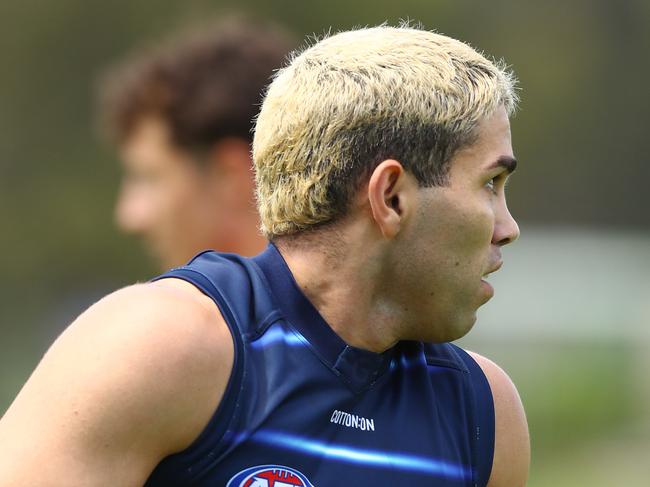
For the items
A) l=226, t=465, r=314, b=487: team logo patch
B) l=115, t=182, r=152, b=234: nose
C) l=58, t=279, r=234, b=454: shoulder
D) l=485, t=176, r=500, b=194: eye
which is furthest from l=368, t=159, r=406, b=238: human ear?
l=115, t=182, r=152, b=234: nose

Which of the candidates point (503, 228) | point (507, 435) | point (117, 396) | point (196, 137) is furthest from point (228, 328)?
point (196, 137)

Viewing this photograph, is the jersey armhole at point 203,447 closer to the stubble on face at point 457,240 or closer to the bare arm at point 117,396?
the bare arm at point 117,396

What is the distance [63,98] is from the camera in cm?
2902

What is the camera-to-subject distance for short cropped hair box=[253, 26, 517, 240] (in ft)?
11.0

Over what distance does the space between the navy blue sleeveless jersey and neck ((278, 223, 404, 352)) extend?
0.15ft

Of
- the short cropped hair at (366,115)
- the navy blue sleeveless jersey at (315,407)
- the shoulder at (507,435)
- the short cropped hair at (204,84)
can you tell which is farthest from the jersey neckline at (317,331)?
the short cropped hair at (204,84)

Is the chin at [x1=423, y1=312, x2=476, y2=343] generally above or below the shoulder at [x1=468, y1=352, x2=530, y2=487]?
above

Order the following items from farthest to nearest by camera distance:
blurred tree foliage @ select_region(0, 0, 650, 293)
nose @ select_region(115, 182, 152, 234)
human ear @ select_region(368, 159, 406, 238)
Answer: blurred tree foliage @ select_region(0, 0, 650, 293) → nose @ select_region(115, 182, 152, 234) → human ear @ select_region(368, 159, 406, 238)

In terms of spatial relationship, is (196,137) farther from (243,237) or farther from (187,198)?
(243,237)

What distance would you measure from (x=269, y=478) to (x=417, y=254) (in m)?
0.69

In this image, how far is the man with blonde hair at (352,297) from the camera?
10.2ft

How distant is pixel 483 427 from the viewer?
3.60m

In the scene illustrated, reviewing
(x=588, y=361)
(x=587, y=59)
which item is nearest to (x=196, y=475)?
(x=588, y=361)

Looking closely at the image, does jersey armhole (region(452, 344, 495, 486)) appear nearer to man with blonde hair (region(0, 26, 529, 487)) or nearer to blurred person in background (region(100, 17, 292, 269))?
man with blonde hair (region(0, 26, 529, 487))
